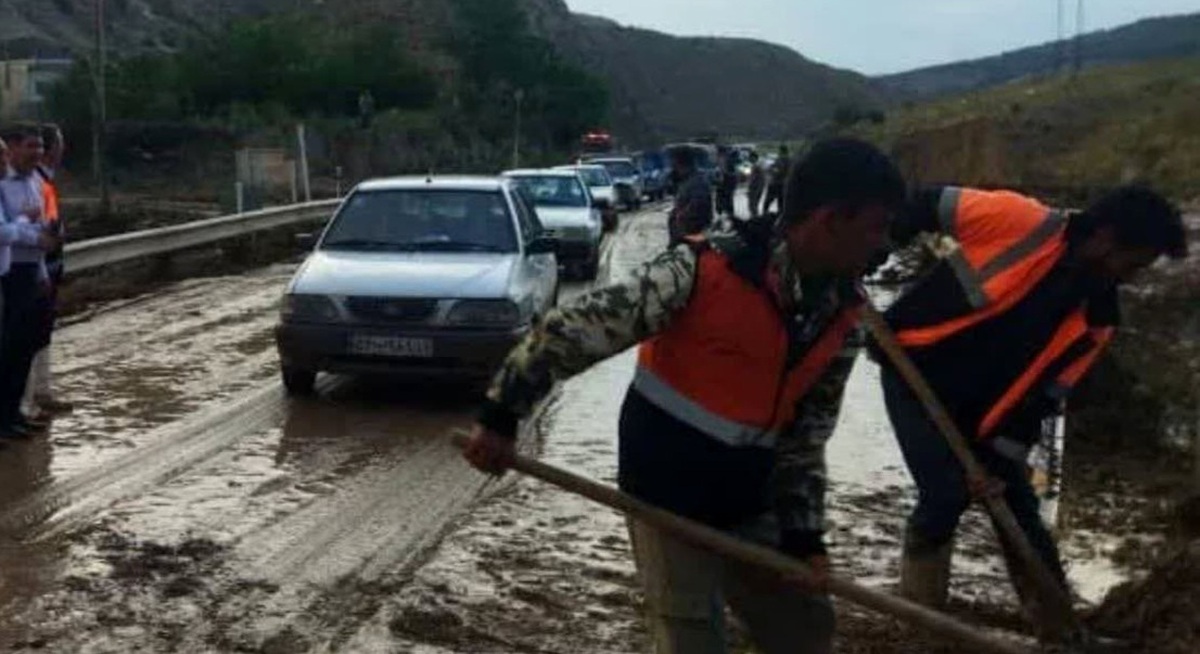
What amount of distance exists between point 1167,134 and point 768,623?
42383 millimetres

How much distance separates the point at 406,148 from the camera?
62.1m

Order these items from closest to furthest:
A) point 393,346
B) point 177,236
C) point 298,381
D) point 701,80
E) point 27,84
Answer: point 393,346
point 298,381
point 177,236
point 27,84
point 701,80

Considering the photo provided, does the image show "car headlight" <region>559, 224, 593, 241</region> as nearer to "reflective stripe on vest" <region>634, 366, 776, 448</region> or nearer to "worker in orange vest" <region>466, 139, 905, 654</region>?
"worker in orange vest" <region>466, 139, 905, 654</region>

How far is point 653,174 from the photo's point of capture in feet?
176

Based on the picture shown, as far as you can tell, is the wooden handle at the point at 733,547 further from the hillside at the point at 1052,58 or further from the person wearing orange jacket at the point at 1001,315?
the hillside at the point at 1052,58

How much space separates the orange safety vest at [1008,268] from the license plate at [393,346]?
5.93m

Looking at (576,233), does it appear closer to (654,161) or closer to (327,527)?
(327,527)

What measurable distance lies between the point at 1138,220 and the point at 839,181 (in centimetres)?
186

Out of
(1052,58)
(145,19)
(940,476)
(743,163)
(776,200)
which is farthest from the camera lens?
(1052,58)

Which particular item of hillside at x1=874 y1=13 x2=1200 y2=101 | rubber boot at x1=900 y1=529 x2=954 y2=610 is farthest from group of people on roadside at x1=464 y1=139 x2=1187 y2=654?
hillside at x1=874 y1=13 x2=1200 y2=101

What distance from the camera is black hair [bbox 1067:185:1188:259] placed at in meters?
5.04

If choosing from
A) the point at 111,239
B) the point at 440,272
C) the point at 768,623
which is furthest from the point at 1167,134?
the point at 768,623

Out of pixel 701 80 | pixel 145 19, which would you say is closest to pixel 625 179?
pixel 145 19

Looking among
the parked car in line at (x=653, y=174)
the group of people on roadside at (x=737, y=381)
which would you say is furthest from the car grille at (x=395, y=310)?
the parked car in line at (x=653, y=174)
